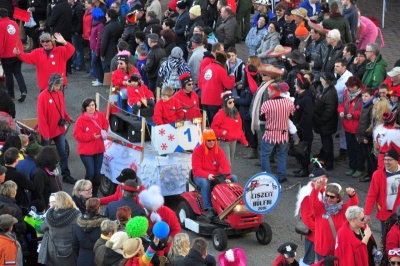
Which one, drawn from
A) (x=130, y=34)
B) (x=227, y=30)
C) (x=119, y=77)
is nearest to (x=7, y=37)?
(x=130, y=34)

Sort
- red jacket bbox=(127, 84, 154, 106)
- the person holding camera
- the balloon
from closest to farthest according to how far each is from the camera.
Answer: the balloon
the person holding camera
red jacket bbox=(127, 84, 154, 106)

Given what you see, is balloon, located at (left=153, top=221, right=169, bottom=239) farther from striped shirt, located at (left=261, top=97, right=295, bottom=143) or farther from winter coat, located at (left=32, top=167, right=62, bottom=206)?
striped shirt, located at (left=261, top=97, right=295, bottom=143)

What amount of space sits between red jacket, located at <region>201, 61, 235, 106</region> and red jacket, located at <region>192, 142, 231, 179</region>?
314cm

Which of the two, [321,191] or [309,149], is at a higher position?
[321,191]

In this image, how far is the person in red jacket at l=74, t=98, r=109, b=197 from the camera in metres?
15.3

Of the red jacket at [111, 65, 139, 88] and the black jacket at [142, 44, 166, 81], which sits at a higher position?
the red jacket at [111, 65, 139, 88]

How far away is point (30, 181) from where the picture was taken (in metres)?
13.3

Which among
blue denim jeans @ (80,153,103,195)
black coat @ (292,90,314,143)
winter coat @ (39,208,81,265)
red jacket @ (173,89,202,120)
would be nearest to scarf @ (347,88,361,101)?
black coat @ (292,90,314,143)

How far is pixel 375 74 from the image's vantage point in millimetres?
16703

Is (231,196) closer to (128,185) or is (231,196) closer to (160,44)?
(128,185)

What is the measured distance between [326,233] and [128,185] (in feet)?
8.00

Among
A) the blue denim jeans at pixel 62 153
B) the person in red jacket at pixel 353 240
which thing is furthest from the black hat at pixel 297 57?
the person in red jacket at pixel 353 240

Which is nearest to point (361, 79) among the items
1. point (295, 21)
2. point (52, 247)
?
point (295, 21)

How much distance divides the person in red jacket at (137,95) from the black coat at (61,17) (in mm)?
5399
